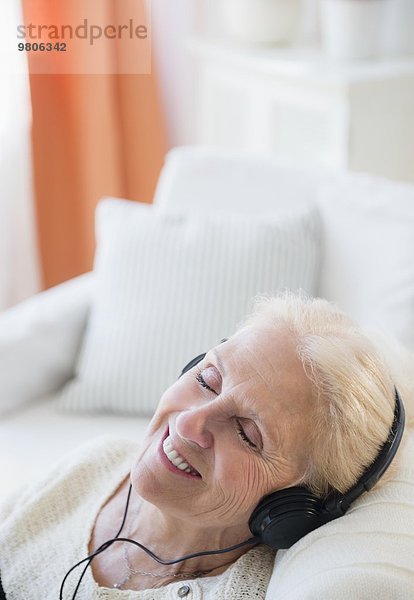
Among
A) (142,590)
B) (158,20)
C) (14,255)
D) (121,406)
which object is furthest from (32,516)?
(158,20)

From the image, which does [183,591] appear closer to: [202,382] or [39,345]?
[202,382]

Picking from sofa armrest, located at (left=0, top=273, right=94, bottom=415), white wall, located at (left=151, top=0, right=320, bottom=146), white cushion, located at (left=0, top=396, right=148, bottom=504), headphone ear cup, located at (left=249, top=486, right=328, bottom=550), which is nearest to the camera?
headphone ear cup, located at (left=249, top=486, right=328, bottom=550)

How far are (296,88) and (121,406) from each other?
1386mm

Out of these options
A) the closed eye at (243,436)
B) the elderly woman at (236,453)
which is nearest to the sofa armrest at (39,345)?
the elderly woman at (236,453)

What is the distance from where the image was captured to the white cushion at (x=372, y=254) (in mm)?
1896

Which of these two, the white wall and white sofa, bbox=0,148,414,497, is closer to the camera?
white sofa, bbox=0,148,414,497

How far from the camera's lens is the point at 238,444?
117 centimetres

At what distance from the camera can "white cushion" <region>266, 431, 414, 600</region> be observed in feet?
3.32

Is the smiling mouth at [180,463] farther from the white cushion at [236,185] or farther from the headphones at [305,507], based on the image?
the white cushion at [236,185]

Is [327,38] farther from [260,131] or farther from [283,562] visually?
[283,562]

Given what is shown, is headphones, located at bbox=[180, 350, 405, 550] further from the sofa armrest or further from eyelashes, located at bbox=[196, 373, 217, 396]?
the sofa armrest

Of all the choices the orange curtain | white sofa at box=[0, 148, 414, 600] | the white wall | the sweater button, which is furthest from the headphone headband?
the white wall

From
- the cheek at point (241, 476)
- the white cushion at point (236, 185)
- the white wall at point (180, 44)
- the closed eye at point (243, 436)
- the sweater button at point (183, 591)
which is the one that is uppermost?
the white wall at point (180, 44)

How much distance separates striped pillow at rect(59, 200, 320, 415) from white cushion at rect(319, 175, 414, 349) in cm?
5
